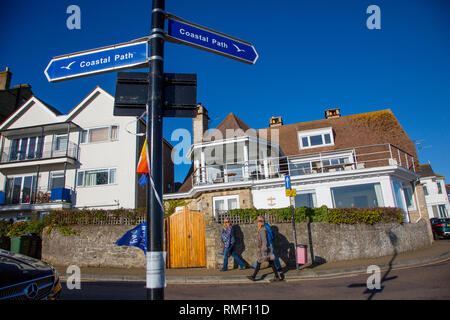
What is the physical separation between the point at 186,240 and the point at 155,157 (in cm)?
978

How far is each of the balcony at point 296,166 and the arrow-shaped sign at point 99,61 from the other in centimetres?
Answer: 1279

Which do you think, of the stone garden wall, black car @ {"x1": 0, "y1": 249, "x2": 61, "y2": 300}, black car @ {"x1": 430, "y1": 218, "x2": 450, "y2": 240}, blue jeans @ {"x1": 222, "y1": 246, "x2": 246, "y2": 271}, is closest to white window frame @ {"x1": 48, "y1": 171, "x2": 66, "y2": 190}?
the stone garden wall

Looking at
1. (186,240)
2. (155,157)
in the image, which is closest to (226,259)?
(186,240)

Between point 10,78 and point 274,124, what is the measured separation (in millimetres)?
27761

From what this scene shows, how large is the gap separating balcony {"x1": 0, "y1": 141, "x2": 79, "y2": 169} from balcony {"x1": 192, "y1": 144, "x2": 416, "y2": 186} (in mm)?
9840

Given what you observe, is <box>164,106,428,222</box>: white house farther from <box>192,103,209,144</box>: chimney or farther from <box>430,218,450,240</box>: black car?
<box>430,218,450,240</box>: black car

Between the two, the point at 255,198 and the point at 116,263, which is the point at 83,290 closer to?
the point at 116,263

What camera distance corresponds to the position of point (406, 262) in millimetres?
9883

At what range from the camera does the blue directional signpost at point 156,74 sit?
2506 millimetres

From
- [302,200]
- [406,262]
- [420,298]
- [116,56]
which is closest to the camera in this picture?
[116,56]

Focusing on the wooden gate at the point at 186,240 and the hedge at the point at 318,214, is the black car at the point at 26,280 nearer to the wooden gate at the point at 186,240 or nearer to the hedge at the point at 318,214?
the wooden gate at the point at 186,240

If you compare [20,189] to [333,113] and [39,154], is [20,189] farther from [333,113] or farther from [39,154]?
[333,113]
